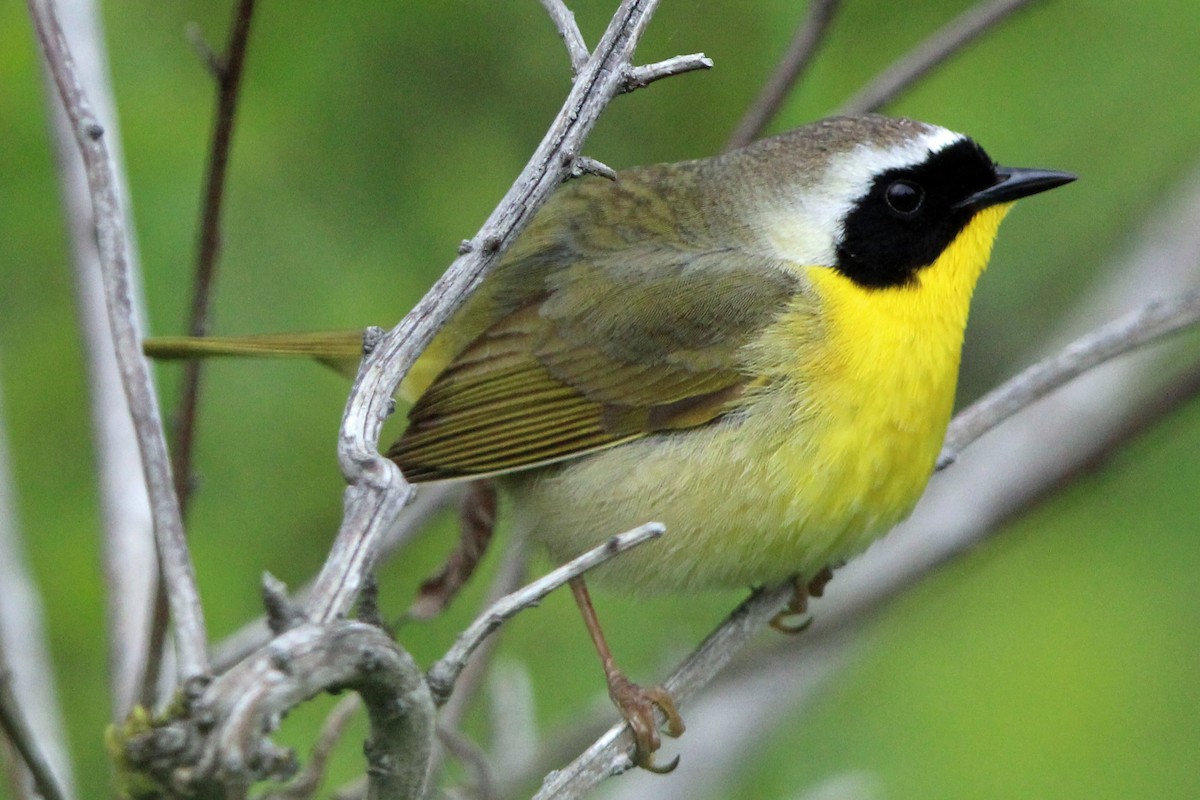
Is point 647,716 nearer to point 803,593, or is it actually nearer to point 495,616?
point 803,593

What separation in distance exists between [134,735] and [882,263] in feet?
6.97

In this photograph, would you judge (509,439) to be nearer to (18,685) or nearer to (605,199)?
(605,199)

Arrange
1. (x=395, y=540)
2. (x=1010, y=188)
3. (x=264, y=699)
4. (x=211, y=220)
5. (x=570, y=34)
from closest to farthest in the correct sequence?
(x=264, y=699)
(x=570, y=34)
(x=211, y=220)
(x=1010, y=188)
(x=395, y=540)

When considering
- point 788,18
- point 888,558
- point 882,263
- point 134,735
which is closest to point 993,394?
point 882,263

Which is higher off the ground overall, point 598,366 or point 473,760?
point 598,366

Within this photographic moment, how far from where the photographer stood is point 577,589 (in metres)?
3.29

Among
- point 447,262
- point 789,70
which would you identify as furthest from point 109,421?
point 789,70

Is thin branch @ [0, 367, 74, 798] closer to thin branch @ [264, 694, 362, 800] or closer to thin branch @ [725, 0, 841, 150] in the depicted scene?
thin branch @ [264, 694, 362, 800]

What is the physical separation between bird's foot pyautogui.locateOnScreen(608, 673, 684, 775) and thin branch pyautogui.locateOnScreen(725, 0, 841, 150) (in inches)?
54.2

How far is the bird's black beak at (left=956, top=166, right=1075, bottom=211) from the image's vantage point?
3.09m

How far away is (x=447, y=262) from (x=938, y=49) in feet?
4.86

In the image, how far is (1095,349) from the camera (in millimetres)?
2998

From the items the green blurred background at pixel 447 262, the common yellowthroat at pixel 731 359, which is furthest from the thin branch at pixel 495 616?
the green blurred background at pixel 447 262

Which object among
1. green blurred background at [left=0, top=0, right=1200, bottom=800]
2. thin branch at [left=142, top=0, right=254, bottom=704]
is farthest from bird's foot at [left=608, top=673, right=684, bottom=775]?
thin branch at [left=142, top=0, right=254, bottom=704]
